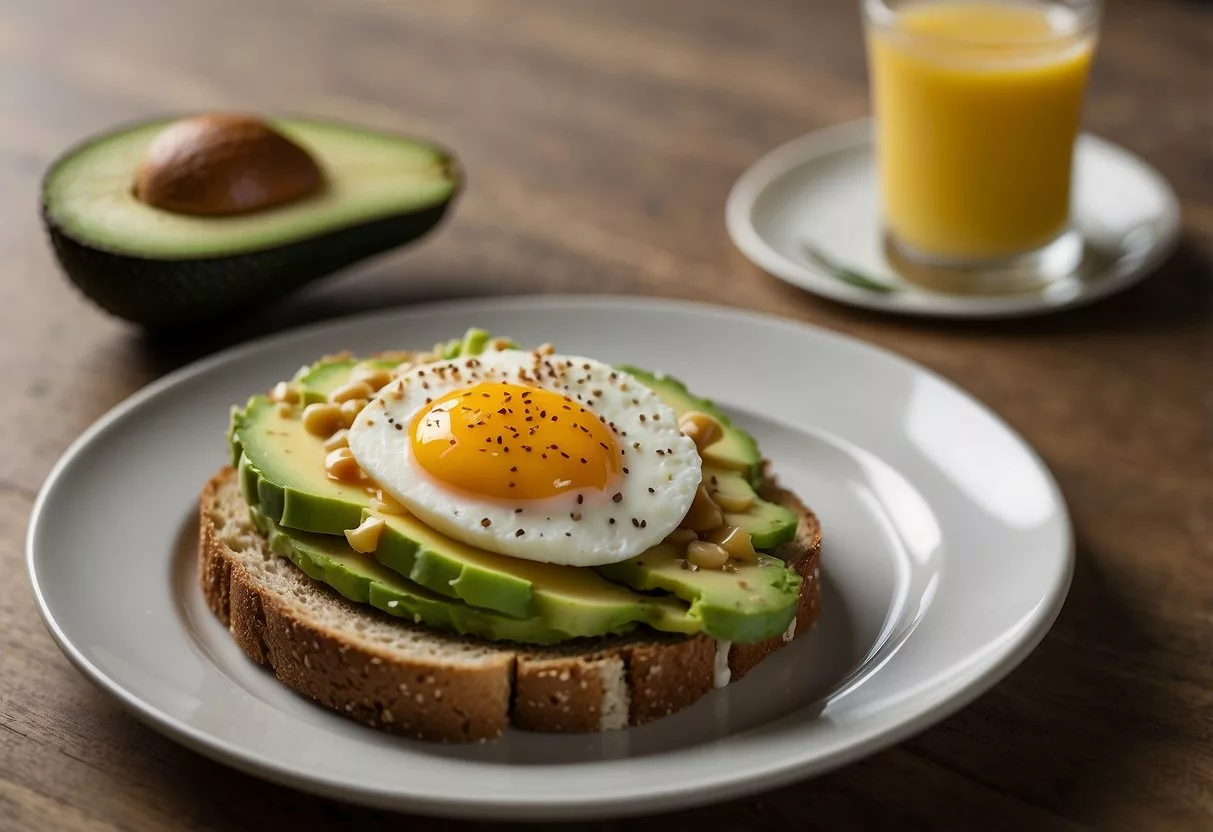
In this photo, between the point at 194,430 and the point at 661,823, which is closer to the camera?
the point at 661,823

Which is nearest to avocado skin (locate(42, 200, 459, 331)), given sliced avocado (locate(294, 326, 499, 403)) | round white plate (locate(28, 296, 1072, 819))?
round white plate (locate(28, 296, 1072, 819))

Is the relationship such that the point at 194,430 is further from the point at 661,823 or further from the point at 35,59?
the point at 35,59

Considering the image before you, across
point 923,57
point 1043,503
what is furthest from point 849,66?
point 1043,503

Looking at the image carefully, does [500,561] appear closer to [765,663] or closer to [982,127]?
[765,663]

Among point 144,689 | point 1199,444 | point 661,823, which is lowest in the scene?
point 1199,444

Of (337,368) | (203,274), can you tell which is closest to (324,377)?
(337,368)

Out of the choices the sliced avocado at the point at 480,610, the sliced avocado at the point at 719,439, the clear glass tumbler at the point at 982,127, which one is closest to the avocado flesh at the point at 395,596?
the sliced avocado at the point at 480,610
